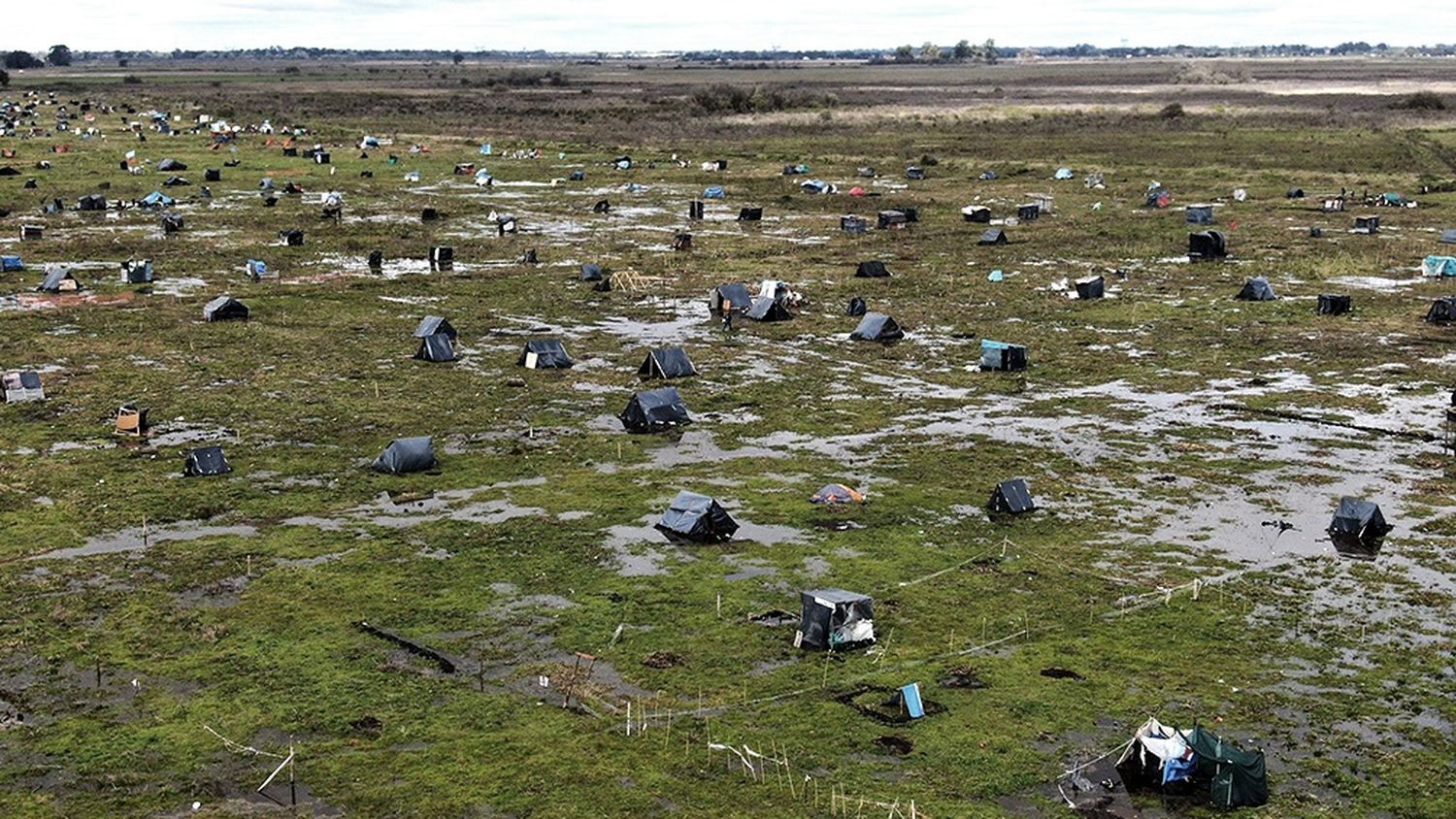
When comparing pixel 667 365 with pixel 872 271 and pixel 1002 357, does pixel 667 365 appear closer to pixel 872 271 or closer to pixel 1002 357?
pixel 1002 357

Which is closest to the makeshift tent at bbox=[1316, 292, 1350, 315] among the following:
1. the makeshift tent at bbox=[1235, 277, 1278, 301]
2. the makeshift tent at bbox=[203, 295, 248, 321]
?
the makeshift tent at bbox=[1235, 277, 1278, 301]

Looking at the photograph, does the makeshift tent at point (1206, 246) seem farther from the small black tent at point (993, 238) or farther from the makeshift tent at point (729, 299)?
the makeshift tent at point (729, 299)

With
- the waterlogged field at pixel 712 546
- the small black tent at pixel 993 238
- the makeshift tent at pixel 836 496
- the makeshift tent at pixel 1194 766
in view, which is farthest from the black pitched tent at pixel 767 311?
the makeshift tent at pixel 1194 766

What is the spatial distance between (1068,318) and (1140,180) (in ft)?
172

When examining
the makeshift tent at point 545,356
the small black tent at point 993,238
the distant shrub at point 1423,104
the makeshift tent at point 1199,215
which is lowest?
the makeshift tent at point 545,356

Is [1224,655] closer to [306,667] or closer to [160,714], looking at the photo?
[306,667]

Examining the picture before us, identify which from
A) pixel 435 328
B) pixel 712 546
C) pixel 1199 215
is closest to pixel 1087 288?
pixel 1199 215

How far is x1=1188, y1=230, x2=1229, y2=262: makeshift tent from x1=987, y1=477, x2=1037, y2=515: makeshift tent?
42644 millimetres

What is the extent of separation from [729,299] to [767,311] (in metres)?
1.86

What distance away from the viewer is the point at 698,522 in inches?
1400

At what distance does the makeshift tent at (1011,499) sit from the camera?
37.5 meters

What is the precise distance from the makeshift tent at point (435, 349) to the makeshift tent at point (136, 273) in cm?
2240

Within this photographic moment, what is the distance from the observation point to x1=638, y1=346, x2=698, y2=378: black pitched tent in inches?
2036

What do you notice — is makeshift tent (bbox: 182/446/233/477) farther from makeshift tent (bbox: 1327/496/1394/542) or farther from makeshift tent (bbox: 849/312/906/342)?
makeshift tent (bbox: 1327/496/1394/542)
